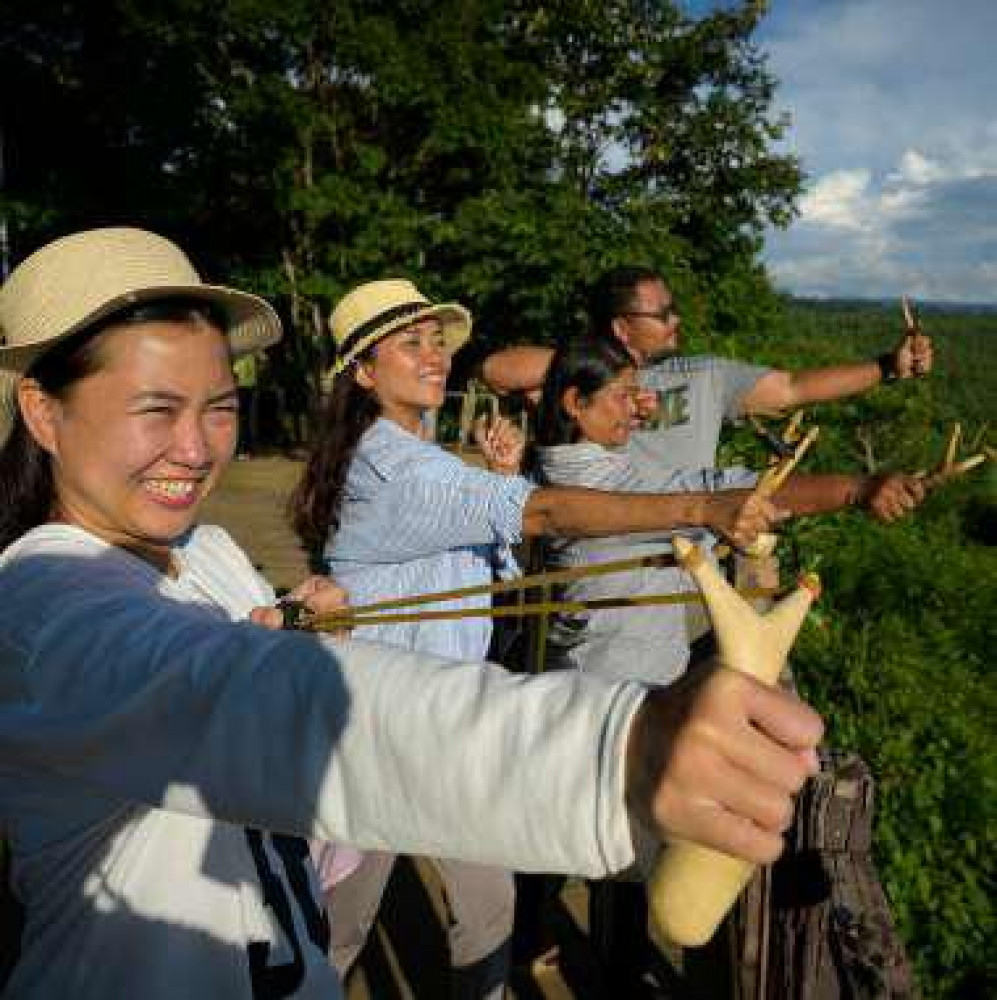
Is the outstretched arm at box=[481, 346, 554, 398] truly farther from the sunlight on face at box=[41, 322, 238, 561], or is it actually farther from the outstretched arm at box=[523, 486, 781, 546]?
the sunlight on face at box=[41, 322, 238, 561]

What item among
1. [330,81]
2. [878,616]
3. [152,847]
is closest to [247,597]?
[152,847]

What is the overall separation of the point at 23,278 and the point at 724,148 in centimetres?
1967

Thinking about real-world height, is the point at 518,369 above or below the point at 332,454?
above

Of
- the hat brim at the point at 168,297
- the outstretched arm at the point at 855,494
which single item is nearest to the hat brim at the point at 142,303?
the hat brim at the point at 168,297

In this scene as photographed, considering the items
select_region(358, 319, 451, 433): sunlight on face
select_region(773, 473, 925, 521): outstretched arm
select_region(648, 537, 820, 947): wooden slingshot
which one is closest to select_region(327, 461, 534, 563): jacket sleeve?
select_region(358, 319, 451, 433): sunlight on face

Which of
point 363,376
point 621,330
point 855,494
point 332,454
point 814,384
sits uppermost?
point 621,330

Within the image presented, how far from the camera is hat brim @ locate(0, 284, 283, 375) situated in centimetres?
133

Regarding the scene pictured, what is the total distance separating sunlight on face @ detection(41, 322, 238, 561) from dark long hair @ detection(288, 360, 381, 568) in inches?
44.4

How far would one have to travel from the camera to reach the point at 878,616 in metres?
5.53

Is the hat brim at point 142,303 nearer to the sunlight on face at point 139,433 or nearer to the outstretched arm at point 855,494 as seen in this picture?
the sunlight on face at point 139,433

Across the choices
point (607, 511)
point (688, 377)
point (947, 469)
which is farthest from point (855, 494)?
point (688, 377)

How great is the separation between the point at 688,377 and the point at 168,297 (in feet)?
8.37

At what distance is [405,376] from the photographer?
8.84 feet

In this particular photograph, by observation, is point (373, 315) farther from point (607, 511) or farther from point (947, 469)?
point (947, 469)
